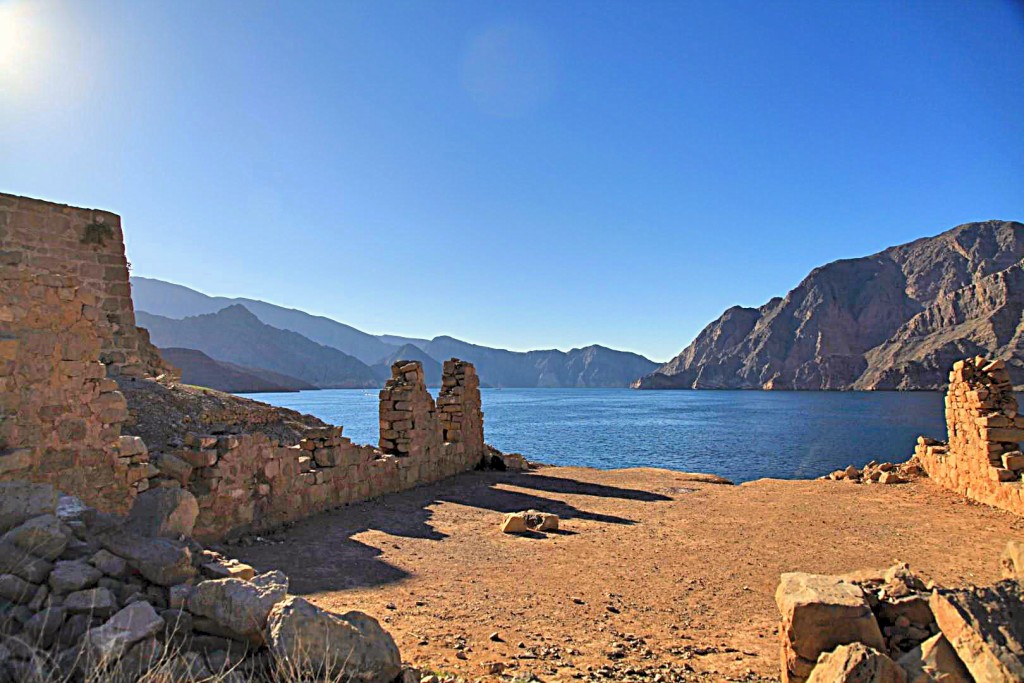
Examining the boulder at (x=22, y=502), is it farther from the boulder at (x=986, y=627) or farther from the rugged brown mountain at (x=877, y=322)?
the rugged brown mountain at (x=877, y=322)

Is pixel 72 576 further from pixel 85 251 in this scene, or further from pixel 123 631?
pixel 85 251

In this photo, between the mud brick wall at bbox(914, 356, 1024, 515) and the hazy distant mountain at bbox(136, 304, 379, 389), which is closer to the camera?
the mud brick wall at bbox(914, 356, 1024, 515)

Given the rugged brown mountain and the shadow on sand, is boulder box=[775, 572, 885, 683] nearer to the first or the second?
the shadow on sand

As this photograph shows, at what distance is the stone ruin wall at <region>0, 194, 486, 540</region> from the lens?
589cm

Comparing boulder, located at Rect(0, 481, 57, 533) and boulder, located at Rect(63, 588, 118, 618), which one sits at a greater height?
boulder, located at Rect(0, 481, 57, 533)

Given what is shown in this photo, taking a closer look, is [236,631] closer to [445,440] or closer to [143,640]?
[143,640]

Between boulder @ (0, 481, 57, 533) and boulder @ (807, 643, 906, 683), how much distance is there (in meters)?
5.11

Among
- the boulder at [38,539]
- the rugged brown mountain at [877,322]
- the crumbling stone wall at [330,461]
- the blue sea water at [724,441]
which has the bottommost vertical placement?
the blue sea water at [724,441]

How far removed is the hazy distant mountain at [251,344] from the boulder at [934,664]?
16303cm

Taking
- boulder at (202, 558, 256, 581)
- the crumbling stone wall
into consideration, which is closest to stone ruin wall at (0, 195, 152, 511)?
the crumbling stone wall

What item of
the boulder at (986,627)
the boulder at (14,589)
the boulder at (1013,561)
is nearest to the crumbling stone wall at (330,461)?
the boulder at (14,589)

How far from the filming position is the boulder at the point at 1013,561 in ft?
14.5

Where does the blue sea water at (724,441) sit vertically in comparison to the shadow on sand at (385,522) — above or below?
below

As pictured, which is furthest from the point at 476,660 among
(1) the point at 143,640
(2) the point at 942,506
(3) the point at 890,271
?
(3) the point at 890,271
